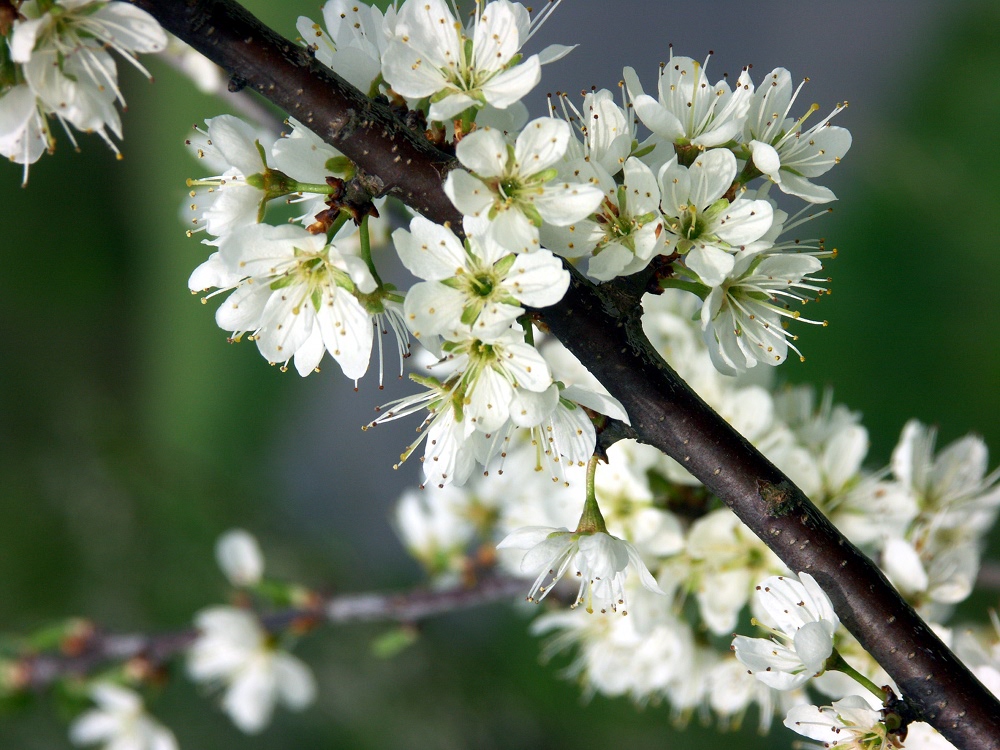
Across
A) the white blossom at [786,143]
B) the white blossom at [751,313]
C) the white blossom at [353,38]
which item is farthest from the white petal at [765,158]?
the white blossom at [353,38]

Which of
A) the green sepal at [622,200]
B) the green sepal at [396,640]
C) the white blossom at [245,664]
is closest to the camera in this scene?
the green sepal at [622,200]

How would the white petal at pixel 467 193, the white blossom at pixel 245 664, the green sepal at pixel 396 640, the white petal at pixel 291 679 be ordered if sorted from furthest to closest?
the white petal at pixel 291 679
the white blossom at pixel 245 664
the green sepal at pixel 396 640
the white petal at pixel 467 193

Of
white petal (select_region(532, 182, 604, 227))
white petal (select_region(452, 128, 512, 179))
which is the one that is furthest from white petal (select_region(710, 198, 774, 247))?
white petal (select_region(452, 128, 512, 179))

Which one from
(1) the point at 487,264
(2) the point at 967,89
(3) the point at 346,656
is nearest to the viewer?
(1) the point at 487,264

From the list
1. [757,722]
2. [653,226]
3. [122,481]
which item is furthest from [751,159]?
[122,481]

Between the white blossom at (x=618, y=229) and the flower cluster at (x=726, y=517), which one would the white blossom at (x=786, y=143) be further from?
the flower cluster at (x=726, y=517)

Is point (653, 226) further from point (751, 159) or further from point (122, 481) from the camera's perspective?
point (122, 481)

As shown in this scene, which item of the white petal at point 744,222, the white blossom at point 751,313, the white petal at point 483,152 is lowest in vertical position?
the white blossom at point 751,313
